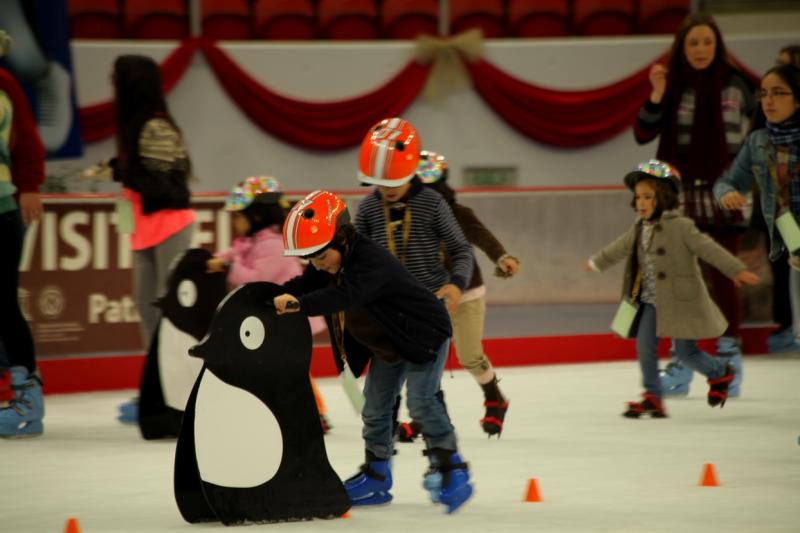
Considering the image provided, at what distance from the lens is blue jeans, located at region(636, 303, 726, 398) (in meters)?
6.47

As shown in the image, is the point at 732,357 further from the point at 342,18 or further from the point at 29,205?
the point at 342,18

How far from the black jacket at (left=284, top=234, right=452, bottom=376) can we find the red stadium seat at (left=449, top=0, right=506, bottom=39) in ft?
28.3

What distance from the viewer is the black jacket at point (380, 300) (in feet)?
13.9

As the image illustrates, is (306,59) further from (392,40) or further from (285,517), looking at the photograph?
(285,517)

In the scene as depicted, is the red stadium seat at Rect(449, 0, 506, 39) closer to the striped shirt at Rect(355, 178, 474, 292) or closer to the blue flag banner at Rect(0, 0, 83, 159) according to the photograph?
the blue flag banner at Rect(0, 0, 83, 159)

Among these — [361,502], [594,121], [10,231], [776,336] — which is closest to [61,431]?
[10,231]

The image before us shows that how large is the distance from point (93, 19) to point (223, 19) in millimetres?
1228

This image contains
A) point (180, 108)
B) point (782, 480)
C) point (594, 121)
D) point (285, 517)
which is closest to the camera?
point (285, 517)

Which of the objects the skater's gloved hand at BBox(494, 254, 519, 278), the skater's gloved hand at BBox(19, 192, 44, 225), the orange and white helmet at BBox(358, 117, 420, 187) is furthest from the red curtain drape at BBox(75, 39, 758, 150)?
the orange and white helmet at BBox(358, 117, 420, 187)

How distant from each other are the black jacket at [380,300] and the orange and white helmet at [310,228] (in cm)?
14

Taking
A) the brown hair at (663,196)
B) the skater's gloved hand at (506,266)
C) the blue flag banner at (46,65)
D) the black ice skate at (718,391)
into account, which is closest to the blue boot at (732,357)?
the black ice skate at (718,391)

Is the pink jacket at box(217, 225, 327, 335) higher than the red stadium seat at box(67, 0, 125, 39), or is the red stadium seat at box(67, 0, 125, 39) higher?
the red stadium seat at box(67, 0, 125, 39)

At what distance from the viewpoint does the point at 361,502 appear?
453 cm

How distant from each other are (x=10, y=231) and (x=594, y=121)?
7.88m
